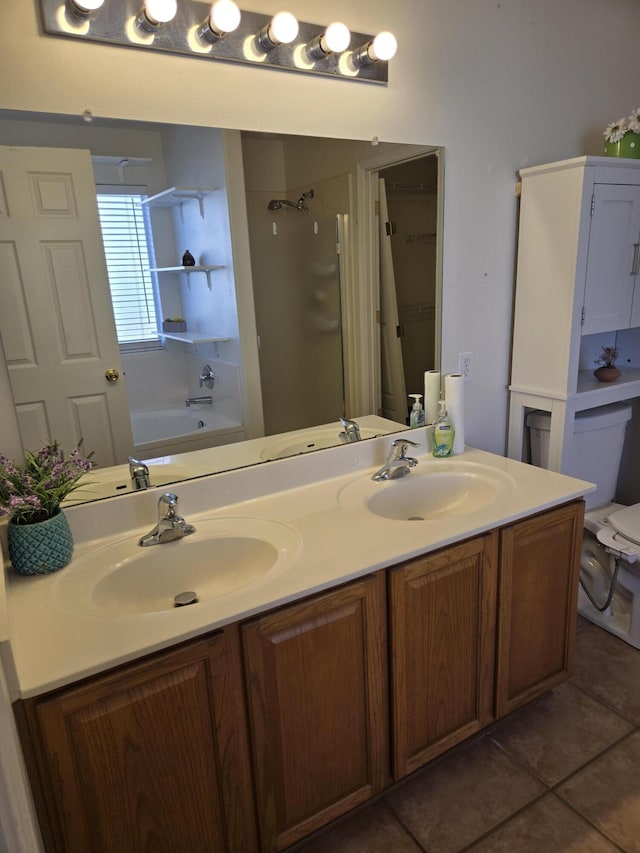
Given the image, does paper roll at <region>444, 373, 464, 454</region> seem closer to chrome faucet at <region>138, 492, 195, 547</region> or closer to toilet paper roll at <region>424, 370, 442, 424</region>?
toilet paper roll at <region>424, 370, 442, 424</region>

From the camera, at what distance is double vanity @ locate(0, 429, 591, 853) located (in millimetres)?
1029

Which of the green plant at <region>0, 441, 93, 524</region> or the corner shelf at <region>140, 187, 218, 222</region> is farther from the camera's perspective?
the corner shelf at <region>140, 187, 218, 222</region>

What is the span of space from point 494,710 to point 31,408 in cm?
153

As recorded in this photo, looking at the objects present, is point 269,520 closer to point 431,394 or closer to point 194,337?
point 194,337

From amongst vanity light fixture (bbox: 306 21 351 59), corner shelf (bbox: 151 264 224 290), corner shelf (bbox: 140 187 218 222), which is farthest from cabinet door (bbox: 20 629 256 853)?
vanity light fixture (bbox: 306 21 351 59)

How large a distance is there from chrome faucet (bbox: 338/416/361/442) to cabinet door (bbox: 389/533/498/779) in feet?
1.81

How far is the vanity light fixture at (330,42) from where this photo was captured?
151cm

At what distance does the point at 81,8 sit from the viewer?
124cm

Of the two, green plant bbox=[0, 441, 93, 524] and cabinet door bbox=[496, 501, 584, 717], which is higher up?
green plant bbox=[0, 441, 93, 524]

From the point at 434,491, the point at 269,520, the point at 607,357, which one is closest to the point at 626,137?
the point at 607,357

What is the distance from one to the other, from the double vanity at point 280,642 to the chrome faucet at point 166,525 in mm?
20

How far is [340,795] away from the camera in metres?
1.38

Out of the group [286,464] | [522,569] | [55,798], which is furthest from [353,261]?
[55,798]

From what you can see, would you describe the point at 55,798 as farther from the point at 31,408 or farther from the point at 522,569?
the point at 522,569
